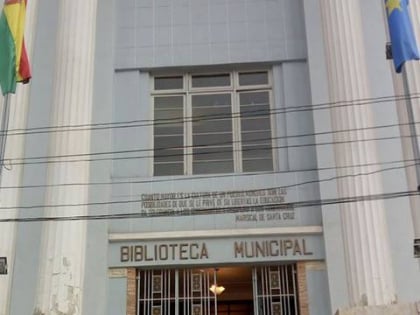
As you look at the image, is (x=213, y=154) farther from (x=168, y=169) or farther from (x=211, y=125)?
(x=168, y=169)

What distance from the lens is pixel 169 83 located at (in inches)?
592

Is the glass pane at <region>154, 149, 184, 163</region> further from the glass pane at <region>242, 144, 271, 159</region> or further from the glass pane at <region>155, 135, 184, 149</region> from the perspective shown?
the glass pane at <region>242, 144, 271, 159</region>

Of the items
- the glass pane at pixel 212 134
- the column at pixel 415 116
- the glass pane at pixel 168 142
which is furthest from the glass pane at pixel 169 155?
the column at pixel 415 116

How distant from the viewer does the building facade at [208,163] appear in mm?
12688

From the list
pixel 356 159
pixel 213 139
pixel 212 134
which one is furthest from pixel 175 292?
pixel 356 159

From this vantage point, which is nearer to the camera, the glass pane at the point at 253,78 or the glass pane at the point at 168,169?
the glass pane at the point at 168,169

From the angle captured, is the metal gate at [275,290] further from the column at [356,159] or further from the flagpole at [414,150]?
the flagpole at [414,150]

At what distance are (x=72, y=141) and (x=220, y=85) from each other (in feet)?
11.2

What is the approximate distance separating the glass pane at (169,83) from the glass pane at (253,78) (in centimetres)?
125

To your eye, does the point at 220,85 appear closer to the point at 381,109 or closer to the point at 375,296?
the point at 381,109

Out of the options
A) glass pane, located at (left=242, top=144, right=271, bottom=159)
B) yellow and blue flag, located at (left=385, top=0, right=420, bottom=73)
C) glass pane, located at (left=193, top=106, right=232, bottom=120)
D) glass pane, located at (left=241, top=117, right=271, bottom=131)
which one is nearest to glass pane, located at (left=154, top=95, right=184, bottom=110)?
glass pane, located at (left=193, top=106, right=232, bottom=120)

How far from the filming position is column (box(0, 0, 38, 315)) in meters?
12.9

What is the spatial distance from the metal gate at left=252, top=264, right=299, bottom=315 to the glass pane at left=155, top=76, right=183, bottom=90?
4146 mm

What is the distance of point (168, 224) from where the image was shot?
1343cm
